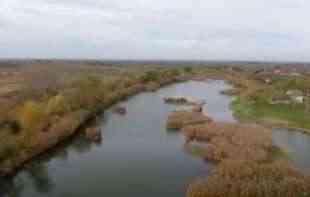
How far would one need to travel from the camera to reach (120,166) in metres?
17.8

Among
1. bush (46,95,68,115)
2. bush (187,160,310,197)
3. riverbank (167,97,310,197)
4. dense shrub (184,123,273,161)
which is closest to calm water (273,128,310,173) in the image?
riverbank (167,97,310,197)

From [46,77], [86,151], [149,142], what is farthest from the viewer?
[46,77]

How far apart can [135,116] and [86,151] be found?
1106cm

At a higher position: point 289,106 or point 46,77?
point 46,77

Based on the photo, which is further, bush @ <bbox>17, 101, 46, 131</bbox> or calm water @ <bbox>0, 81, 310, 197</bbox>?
bush @ <bbox>17, 101, 46, 131</bbox>

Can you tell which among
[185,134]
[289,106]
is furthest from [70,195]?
[289,106]

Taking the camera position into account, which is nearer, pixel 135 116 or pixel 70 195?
pixel 70 195

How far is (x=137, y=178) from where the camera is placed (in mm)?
16156

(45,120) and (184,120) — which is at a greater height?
(45,120)

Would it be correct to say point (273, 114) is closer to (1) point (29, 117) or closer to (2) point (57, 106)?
(2) point (57, 106)

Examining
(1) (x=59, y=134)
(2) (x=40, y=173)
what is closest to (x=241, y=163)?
(2) (x=40, y=173)

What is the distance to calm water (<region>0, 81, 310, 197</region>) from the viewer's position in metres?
15.0

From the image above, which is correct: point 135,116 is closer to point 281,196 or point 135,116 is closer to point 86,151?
point 86,151

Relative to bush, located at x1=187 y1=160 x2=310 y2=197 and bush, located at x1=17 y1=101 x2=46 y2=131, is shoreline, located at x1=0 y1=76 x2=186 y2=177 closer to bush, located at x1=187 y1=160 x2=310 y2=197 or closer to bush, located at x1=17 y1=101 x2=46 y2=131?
bush, located at x1=17 y1=101 x2=46 y2=131
